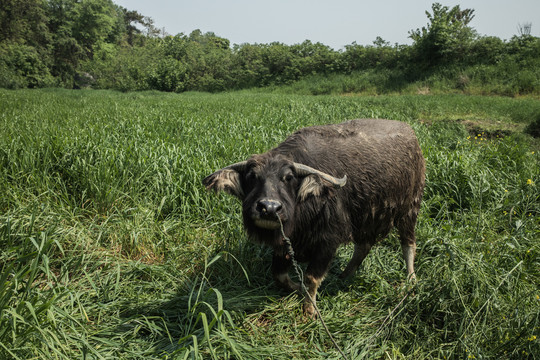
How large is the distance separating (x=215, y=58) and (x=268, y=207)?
37.4 metres

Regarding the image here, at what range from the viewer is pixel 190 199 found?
4.12 m

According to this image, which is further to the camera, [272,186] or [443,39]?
[443,39]

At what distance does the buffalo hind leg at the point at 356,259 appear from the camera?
3389mm

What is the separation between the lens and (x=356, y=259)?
3.45 m

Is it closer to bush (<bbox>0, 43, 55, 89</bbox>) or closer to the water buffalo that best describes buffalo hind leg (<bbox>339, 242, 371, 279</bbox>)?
the water buffalo

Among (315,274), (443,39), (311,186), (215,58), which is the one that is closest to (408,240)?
(315,274)

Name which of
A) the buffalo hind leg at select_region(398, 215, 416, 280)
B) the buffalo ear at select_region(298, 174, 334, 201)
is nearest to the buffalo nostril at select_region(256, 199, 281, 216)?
the buffalo ear at select_region(298, 174, 334, 201)

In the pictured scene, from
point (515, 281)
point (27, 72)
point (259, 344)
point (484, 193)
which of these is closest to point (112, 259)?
point (259, 344)

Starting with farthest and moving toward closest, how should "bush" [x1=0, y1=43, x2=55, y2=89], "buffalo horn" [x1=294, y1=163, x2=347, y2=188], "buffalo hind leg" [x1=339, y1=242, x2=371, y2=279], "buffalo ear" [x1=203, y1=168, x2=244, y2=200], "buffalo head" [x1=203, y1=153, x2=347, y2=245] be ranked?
"bush" [x1=0, y1=43, x2=55, y2=89], "buffalo hind leg" [x1=339, y1=242, x2=371, y2=279], "buffalo ear" [x1=203, y1=168, x2=244, y2=200], "buffalo horn" [x1=294, y1=163, x2=347, y2=188], "buffalo head" [x1=203, y1=153, x2=347, y2=245]

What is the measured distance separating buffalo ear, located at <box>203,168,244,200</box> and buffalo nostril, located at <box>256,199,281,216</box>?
0.47 meters

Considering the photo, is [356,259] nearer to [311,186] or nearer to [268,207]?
[311,186]

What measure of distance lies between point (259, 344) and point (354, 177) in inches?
60.4

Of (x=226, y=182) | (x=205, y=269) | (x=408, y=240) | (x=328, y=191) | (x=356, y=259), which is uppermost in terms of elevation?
(x=226, y=182)

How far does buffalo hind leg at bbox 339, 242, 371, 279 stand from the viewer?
11.1ft
